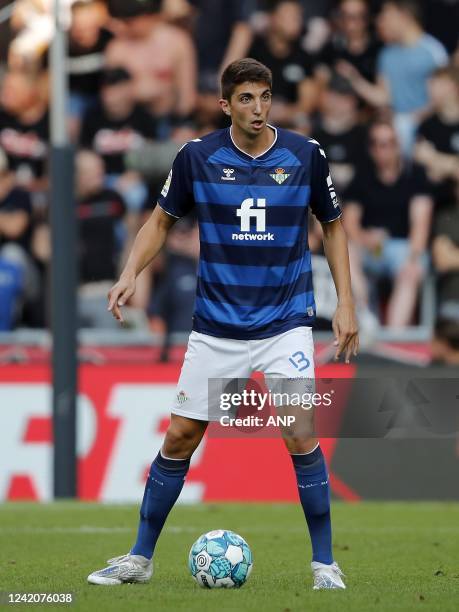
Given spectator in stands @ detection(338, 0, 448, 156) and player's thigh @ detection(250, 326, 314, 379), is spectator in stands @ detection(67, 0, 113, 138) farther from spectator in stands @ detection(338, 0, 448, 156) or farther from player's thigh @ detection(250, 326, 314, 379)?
player's thigh @ detection(250, 326, 314, 379)

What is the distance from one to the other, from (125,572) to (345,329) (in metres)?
1.55

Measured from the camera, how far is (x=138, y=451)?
11.8m

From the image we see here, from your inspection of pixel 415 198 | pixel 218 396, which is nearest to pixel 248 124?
pixel 218 396

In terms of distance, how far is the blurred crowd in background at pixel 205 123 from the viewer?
13156 millimetres

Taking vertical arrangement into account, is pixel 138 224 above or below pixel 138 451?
above

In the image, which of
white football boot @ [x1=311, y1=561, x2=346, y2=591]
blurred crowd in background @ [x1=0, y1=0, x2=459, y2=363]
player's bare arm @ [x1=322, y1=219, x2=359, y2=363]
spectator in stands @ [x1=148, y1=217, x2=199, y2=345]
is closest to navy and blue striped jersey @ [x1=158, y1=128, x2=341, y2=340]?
player's bare arm @ [x1=322, y1=219, x2=359, y2=363]

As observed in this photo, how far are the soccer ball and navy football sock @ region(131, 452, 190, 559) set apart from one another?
0.73 feet

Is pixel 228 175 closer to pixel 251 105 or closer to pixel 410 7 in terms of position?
pixel 251 105

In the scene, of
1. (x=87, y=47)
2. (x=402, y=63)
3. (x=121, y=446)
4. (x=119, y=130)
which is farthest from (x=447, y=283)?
(x=87, y=47)

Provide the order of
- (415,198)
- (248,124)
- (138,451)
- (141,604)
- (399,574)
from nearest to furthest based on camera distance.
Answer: (141,604) < (248,124) < (399,574) < (138,451) < (415,198)

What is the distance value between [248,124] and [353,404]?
16.6 feet

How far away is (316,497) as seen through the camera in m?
6.20

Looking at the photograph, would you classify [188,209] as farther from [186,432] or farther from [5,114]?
[5,114]

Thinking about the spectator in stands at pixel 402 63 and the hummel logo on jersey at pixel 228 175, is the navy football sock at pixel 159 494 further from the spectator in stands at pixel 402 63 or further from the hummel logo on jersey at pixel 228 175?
the spectator in stands at pixel 402 63
